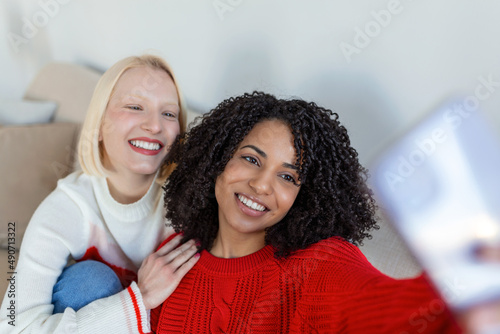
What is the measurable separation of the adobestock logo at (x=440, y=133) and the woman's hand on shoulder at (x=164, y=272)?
1.86 ft

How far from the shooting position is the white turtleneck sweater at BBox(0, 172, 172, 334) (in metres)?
1.05

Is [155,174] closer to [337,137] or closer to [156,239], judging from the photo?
[156,239]

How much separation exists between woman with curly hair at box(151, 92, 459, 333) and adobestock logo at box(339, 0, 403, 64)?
0.26 meters

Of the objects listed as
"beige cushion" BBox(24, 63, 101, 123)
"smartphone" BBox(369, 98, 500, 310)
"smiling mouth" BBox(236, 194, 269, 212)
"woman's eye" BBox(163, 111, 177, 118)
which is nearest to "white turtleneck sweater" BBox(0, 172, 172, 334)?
"woman's eye" BBox(163, 111, 177, 118)

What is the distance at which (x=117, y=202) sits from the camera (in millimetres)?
1307

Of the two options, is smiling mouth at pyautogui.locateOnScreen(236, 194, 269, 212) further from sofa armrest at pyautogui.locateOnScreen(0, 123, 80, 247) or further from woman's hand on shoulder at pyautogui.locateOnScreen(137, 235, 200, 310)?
sofa armrest at pyautogui.locateOnScreen(0, 123, 80, 247)

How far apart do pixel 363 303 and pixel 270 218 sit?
34 cm

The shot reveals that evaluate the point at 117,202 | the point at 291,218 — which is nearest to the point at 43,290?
the point at 117,202

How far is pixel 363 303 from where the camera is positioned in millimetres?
685

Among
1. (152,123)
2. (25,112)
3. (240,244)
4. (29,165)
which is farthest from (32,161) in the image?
(240,244)

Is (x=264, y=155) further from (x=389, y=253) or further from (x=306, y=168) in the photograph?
(x=389, y=253)

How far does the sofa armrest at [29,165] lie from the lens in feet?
5.08

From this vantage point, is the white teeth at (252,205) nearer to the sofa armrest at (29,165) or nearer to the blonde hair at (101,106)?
the blonde hair at (101,106)

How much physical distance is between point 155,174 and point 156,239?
0.67 ft
